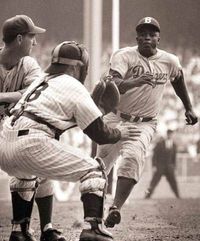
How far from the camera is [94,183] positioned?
191 inches

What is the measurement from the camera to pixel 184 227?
730 centimetres

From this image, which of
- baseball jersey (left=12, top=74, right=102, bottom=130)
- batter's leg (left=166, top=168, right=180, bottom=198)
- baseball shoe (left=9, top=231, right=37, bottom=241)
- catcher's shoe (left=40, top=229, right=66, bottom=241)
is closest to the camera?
baseball jersey (left=12, top=74, right=102, bottom=130)

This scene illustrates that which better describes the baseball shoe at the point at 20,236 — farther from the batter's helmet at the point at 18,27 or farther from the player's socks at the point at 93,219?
the batter's helmet at the point at 18,27

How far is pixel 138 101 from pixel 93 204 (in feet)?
6.51

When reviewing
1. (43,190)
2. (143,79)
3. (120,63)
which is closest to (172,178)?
(120,63)

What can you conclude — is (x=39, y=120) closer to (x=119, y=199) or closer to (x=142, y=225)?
(x=119, y=199)

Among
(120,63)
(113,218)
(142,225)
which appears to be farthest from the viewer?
(142,225)

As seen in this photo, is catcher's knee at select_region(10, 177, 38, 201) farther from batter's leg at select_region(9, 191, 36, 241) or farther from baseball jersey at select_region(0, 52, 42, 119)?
baseball jersey at select_region(0, 52, 42, 119)

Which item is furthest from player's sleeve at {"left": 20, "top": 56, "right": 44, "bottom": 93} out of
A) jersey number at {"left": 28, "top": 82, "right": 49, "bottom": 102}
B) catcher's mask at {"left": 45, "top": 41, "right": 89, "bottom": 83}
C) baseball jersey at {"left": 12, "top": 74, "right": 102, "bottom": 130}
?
baseball jersey at {"left": 12, "top": 74, "right": 102, "bottom": 130}

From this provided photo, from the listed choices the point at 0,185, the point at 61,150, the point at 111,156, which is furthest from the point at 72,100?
the point at 0,185

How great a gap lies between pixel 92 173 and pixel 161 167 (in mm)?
9601

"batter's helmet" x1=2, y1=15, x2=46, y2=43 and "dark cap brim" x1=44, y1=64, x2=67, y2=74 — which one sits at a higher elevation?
"batter's helmet" x1=2, y1=15, x2=46, y2=43

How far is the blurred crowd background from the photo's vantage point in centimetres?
1424

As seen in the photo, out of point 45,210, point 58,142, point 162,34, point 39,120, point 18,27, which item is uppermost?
point 18,27
